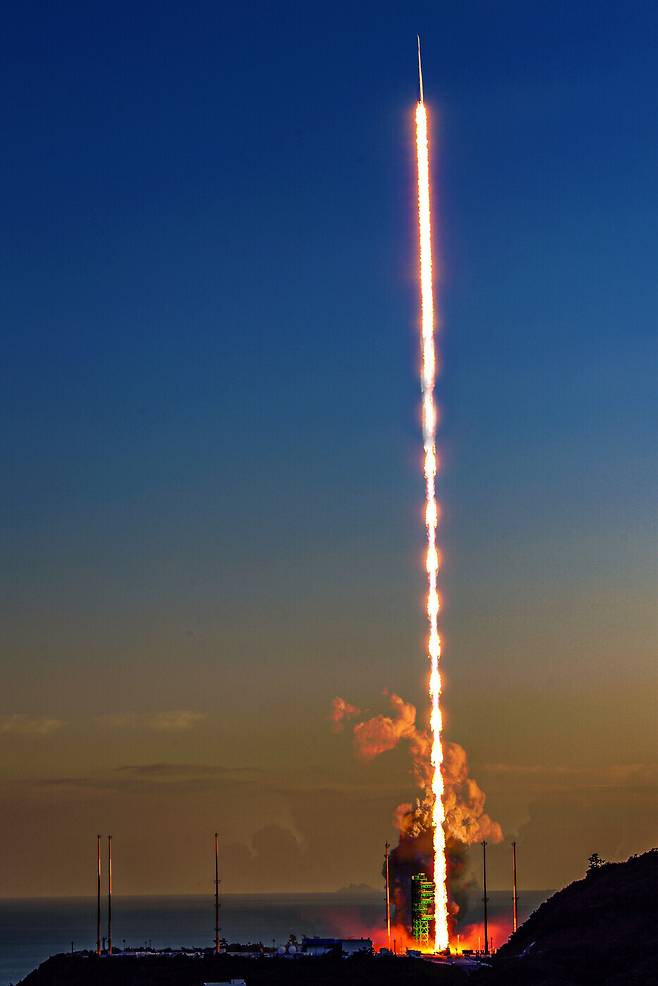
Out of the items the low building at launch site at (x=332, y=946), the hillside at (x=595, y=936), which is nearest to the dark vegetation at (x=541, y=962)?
the hillside at (x=595, y=936)

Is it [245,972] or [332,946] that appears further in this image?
[332,946]

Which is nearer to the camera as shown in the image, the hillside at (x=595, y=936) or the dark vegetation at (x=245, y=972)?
the hillside at (x=595, y=936)

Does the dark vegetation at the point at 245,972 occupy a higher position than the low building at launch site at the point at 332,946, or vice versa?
the low building at launch site at the point at 332,946

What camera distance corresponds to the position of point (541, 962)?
14325 centimetres

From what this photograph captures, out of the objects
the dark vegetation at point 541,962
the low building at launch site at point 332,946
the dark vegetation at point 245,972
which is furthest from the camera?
the low building at launch site at point 332,946

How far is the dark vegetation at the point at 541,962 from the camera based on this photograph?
139m

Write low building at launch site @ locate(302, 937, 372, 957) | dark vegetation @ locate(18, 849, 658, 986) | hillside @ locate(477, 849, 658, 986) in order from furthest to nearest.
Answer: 1. low building at launch site @ locate(302, 937, 372, 957)
2. dark vegetation @ locate(18, 849, 658, 986)
3. hillside @ locate(477, 849, 658, 986)

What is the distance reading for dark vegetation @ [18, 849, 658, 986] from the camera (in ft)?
457

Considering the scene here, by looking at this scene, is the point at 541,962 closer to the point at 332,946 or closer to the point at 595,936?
the point at 595,936

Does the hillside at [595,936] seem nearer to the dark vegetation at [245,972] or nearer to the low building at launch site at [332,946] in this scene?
the dark vegetation at [245,972]

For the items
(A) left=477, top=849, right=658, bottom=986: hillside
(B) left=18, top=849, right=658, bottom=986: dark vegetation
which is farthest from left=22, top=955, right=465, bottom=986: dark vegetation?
(A) left=477, top=849, right=658, bottom=986: hillside

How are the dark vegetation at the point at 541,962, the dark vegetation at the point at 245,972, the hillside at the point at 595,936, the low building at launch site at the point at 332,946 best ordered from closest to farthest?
the hillside at the point at 595,936 → the dark vegetation at the point at 541,962 → the dark vegetation at the point at 245,972 → the low building at launch site at the point at 332,946

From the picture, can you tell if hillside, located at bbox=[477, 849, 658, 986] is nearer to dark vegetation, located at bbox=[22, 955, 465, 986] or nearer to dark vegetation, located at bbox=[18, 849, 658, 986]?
dark vegetation, located at bbox=[18, 849, 658, 986]

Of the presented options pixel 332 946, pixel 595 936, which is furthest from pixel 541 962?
pixel 332 946
